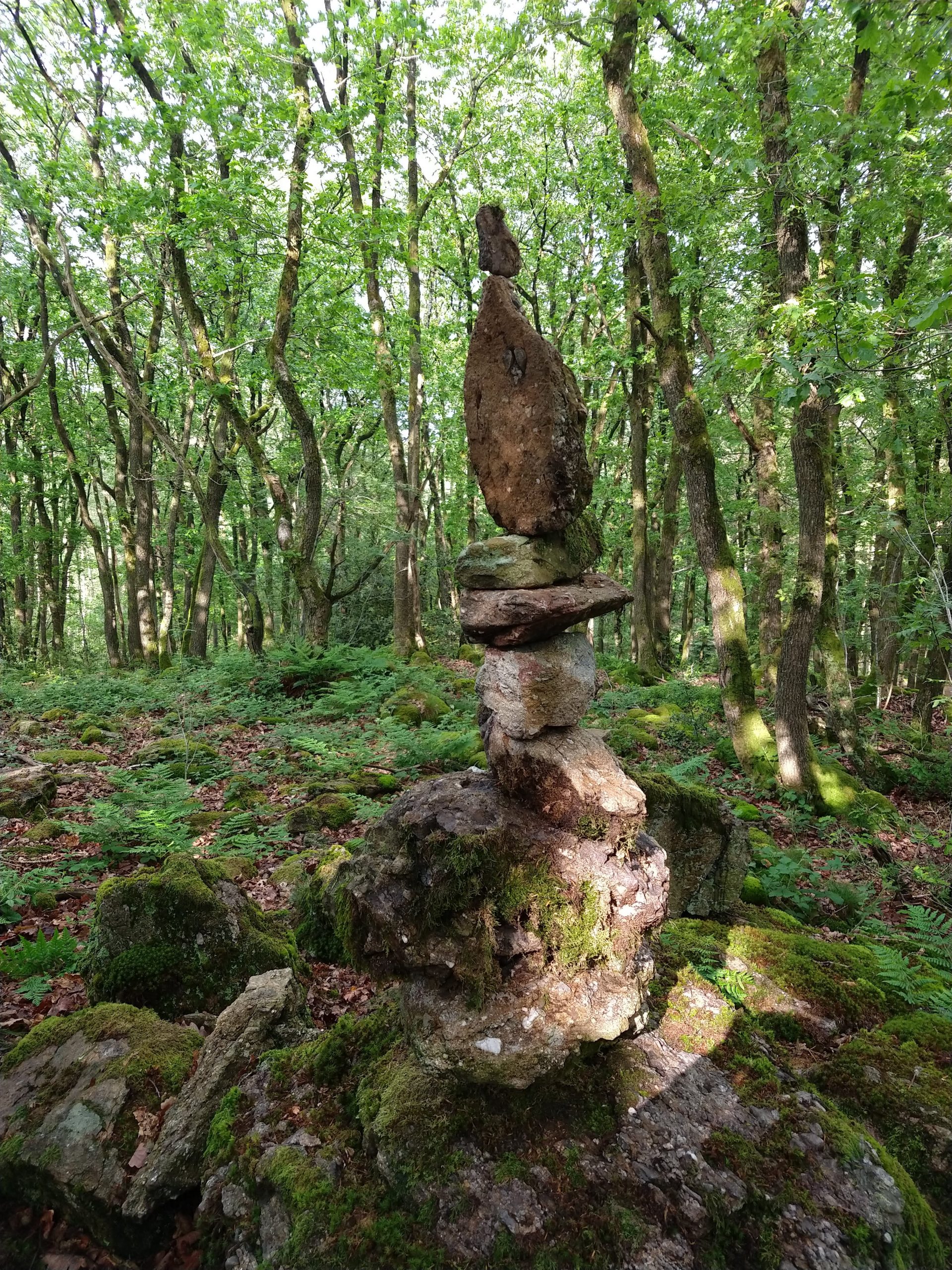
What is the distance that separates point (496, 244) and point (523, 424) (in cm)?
118

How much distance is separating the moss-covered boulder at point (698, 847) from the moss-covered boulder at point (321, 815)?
347cm

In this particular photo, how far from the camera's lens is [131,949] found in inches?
160

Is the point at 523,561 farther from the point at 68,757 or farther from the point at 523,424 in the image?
the point at 68,757

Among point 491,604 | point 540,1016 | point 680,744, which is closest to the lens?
point 540,1016

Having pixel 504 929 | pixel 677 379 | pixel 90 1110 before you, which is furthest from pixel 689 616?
pixel 90 1110

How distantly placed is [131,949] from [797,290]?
9.55m

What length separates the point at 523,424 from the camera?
3.60 metres

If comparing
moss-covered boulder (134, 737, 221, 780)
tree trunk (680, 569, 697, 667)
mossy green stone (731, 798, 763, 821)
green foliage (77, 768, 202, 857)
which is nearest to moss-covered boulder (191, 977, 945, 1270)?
green foliage (77, 768, 202, 857)

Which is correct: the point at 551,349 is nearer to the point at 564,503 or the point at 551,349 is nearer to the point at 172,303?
the point at 564,503

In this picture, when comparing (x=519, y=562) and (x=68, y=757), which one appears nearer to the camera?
(x=519, y=562)

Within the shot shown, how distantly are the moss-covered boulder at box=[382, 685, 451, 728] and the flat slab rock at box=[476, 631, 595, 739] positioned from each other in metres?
6.81

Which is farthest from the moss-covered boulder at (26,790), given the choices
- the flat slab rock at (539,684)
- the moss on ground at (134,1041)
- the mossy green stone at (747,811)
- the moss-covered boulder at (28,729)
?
the mossy green stone at (747,811)

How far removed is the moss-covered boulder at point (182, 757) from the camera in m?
8.30

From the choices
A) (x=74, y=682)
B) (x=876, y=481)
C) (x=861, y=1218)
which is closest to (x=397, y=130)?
(x=876, y=481)
